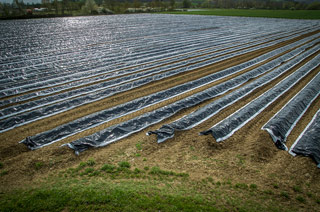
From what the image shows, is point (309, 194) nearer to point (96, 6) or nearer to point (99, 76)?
point (99, 76)

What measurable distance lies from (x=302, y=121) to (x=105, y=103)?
32.9 ft

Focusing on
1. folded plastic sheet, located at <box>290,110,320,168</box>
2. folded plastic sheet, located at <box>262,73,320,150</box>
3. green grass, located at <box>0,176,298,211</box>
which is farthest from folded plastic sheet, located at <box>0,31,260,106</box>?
folded plastic sheet, located at <box>290,110,320,168</box>

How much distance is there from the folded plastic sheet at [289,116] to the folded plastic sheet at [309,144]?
41 cm

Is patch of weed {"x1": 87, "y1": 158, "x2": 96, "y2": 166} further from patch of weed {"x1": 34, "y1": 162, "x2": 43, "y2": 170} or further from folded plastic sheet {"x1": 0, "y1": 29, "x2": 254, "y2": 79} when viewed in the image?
folded plastic sheet {"x1": 0, "y1": 29, "x2": 254, "y2": 79}

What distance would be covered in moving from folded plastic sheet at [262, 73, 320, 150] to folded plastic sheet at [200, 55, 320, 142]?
86 centimetres

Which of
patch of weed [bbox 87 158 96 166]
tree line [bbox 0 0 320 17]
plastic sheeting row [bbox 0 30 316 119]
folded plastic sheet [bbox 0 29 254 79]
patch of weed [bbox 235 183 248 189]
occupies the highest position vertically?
tree line [bbox 0 0 320 17]

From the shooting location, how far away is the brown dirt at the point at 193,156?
6.41 m

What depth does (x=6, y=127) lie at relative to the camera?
28.8 ft

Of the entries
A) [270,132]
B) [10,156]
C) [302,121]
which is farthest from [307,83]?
[10,156]

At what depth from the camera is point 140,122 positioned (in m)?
9.11

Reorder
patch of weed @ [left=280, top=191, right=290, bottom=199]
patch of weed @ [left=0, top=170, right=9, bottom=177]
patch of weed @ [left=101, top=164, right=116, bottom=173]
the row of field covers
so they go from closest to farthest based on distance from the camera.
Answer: patch of weed @ [left=280, top=191, right=290, bottom=199] → patch of weed @ [left=0, top=170, right=9, bottom=177] → patch of weed @ [left=101, top=164, right=116, bottom=173] → the row of field covers

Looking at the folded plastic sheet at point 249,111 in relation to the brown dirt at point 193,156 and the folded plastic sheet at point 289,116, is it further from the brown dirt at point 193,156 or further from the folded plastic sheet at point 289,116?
the folded plastic sheet at point 289,116

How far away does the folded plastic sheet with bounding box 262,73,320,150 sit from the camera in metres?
8.15

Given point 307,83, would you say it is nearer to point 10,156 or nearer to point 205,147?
point 205,147
